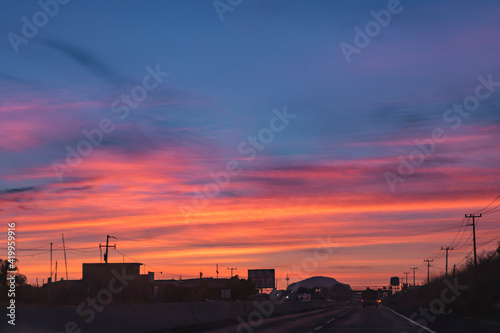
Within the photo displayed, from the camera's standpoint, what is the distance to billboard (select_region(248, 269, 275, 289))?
593ft

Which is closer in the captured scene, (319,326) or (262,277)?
(319,326)

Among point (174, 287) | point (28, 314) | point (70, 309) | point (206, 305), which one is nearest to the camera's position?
point (28, 314)

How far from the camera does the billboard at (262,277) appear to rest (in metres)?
181

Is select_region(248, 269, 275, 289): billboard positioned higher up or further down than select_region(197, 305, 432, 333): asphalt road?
further down

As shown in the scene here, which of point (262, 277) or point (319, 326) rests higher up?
point (319, 326)

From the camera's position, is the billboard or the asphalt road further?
the billboard

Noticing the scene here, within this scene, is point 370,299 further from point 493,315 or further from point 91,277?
point 493,315

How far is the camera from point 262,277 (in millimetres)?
181875

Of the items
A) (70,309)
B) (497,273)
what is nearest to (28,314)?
(70,309)

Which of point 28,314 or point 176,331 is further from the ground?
point 28,314

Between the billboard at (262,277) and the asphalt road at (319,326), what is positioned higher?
the asphalt road at (319,326)

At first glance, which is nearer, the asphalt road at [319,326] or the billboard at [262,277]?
the asphalt road at [319,326]

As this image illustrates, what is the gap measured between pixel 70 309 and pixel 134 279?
89.7 meters

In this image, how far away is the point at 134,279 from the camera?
4082 inches
